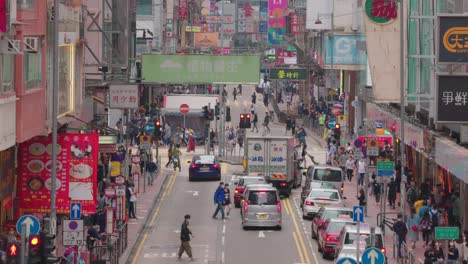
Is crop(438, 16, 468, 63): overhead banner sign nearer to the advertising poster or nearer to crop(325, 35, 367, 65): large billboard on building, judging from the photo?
crop(325, 35, 367, 65): large billboard on building

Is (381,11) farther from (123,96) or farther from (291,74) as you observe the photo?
(291,74)

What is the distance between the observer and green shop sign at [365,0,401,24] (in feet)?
165

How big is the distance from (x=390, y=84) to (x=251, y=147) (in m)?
9.02

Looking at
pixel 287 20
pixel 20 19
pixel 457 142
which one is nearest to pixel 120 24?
pixel 457 142

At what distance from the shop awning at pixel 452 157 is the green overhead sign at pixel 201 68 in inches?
1206

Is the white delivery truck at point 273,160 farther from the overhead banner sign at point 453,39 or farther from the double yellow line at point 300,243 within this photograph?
the overhead banner sign at point 453,39

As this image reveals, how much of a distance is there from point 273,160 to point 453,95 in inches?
952

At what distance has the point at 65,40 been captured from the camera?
3959cm

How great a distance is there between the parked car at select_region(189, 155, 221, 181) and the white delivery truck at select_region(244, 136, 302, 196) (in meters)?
5.49

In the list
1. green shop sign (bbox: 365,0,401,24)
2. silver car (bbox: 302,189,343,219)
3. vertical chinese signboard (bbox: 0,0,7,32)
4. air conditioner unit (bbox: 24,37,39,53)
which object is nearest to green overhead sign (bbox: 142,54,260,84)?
green shop sign (bbox: 365,0,401,24)

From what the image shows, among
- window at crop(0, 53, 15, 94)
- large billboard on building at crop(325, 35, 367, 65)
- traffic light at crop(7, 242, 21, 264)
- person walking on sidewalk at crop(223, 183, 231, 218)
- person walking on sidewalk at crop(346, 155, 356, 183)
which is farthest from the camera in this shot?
large billboard on building at crop(325, 35, 367, 65)

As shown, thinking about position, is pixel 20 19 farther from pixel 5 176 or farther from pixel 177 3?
pixel 177 3

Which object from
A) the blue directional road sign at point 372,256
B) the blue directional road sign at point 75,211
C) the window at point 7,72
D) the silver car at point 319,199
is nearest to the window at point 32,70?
the window at point 7,72

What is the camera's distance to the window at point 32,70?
33344 mm
